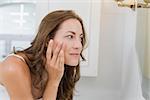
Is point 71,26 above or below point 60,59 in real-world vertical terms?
above

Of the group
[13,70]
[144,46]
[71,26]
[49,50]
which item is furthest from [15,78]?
[144,46]

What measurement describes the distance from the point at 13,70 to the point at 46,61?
0.11 metres

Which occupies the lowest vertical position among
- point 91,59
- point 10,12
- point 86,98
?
point 86,98

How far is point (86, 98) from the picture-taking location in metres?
1.48

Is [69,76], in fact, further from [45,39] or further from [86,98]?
[86,98]

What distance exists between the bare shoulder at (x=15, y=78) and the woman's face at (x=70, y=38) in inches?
5.9

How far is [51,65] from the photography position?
87cm

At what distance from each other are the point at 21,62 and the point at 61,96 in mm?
240

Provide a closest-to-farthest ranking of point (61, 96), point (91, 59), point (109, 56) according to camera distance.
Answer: point (61, 96)
point (91, 59)
point (109, 56)

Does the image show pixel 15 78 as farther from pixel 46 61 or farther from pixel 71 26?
pixel 71 26

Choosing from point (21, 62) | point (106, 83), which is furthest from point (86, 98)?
point (21, 62)

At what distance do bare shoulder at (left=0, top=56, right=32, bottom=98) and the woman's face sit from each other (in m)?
0.15

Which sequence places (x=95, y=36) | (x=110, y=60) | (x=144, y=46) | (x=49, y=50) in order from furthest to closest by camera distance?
(x=110, y=60) < (x=95, y=36) < (x=144, y=46) < (x=49, y=50)

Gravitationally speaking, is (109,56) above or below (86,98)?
above
